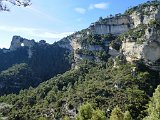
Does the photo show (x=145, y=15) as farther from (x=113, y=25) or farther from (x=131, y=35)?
(x=113, y=25)

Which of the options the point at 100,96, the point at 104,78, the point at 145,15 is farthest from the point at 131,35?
the point at 100,96

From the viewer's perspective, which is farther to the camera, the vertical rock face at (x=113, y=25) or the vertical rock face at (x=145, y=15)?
the vertical rock face at (x=113, y=25)

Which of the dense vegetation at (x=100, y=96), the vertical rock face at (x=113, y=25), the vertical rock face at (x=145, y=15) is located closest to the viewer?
the dense vegetation at (x=100, y=96)

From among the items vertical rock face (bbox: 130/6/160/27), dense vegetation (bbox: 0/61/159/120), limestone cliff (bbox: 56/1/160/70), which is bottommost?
dense vegetation (bbox: 0/61/159/120)

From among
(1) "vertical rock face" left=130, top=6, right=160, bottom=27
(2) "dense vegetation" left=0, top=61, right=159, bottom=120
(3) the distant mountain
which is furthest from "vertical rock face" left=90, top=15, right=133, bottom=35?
(2) "dense vegetation" left=0, top=61, right=159, bottom=120

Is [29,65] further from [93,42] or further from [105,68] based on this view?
[105,68]

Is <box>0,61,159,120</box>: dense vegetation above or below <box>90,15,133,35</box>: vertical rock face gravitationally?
below

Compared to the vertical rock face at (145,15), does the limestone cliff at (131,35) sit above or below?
below

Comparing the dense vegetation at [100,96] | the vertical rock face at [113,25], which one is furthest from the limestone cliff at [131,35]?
the dense vegetation at [100,96]

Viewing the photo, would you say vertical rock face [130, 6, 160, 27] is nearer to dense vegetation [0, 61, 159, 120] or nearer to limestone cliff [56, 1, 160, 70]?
limestone cliff [56, 1, 160, 70]

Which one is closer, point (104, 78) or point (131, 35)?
point (104, 78)

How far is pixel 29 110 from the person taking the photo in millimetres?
110938

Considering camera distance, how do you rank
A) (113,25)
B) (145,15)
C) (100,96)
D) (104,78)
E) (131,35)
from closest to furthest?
(100,96) → (104,78) → (131,35) → (145,15) → (113,25)

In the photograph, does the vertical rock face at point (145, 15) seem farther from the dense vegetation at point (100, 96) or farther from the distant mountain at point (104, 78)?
the dense vegetation at point (100, 96)
